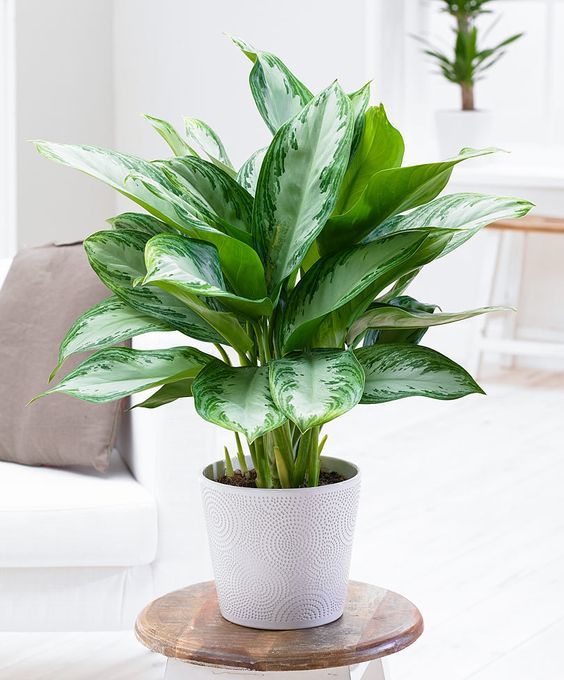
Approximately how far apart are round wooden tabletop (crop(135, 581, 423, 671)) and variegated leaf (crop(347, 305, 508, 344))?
0.33m

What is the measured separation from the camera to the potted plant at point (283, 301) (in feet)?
4.19

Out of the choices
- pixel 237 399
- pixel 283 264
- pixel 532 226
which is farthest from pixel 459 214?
pixel 532 226

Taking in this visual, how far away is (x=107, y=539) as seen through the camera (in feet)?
6.90

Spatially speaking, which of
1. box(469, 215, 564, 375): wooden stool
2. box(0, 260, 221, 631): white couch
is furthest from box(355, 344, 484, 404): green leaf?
box(469, 215, 564, 375): wooden stool

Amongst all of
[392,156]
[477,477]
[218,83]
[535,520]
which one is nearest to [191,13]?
[218,83]

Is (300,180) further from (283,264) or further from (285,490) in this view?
(285,490)

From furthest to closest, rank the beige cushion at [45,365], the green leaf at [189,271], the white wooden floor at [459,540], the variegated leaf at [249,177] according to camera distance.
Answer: the white wooden floor at [459,540]
the beige cushion at [45,365]
the variegated leaf at [249,177]
the green leaf at [189,271]

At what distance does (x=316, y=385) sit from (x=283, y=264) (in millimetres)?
168

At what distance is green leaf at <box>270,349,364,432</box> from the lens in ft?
3.83

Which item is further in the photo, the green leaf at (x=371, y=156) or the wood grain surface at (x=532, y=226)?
the wood grain surface at (x=532, y=226)

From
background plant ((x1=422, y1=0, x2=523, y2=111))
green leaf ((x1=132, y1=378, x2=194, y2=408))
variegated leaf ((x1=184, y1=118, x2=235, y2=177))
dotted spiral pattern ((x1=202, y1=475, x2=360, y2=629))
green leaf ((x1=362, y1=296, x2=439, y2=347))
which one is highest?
background plant ((x1=422, y1=0, x2=523, y2=111))

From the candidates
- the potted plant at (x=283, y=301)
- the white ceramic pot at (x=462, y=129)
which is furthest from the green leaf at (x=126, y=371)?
the white ceramic pot at (x=462, y=129)

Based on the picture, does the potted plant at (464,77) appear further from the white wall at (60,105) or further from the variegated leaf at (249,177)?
the variegated leaf at (249,177)

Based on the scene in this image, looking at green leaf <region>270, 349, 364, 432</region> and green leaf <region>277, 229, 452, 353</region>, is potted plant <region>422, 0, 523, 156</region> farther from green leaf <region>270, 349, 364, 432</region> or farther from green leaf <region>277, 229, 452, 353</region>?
green leaf <region>270, 349, 364, 432</region>
